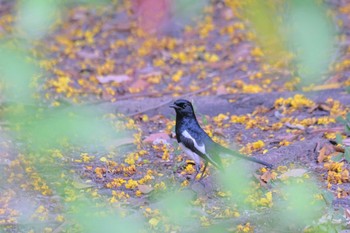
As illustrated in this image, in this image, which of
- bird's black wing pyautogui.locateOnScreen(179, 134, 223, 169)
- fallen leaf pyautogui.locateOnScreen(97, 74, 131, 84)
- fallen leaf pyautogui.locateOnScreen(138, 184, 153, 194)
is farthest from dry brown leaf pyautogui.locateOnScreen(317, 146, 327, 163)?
fallen leaf pyautogui.locateOnScreen(97, 74, 131, 84)

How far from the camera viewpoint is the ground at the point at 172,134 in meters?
3.90

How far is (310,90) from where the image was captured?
6762mm

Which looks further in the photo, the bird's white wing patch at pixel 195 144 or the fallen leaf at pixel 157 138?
the fallen leaf at pixel 157 138

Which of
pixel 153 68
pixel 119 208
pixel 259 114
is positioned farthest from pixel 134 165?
pixel 153 68

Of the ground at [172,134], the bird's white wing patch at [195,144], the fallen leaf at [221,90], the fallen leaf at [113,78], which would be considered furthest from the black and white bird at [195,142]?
the fallen leaf at [113,78]

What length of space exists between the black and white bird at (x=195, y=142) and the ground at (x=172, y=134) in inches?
4.3

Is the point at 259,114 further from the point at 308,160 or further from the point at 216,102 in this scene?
the point at 308,160

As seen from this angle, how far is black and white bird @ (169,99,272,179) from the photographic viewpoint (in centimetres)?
444

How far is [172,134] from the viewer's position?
18.9 feet

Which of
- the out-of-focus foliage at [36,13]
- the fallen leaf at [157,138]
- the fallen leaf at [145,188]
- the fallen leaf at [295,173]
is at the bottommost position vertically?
the fallen leaf at [295,173]

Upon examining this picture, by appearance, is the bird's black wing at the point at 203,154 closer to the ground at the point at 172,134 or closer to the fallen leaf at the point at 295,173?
the ground at the point at 172,134

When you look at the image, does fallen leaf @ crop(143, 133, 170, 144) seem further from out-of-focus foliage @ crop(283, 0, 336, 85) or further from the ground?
out-of-focus foliage @ crop(283, 0, 336, 85)

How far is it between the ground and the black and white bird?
4.3 inches

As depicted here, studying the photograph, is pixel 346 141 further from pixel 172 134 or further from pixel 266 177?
pixel 172 134
